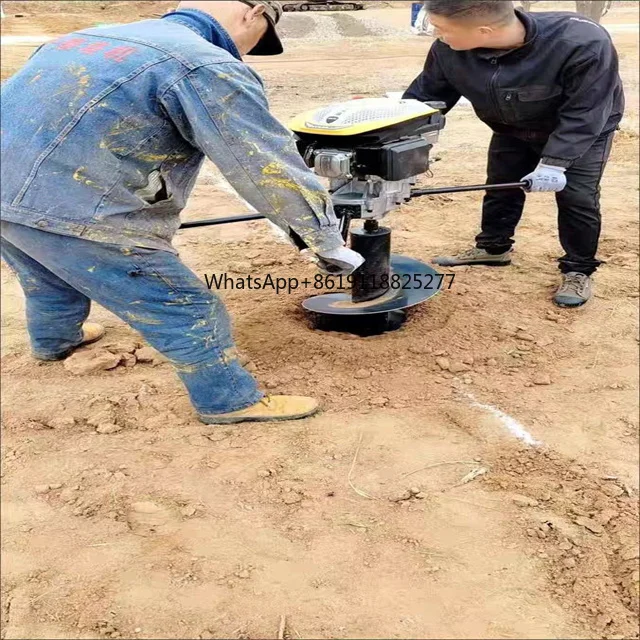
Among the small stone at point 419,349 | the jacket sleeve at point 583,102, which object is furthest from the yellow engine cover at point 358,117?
the small stone at point 419,349

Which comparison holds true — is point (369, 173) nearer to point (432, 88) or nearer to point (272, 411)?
point (272, 411)

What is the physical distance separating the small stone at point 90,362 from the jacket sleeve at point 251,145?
1.14 metres

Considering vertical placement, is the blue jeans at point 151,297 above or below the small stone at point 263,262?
above

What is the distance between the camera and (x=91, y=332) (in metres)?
3.18

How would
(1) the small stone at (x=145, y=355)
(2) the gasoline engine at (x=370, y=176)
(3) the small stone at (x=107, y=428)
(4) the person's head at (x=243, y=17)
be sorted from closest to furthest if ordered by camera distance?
(4) the person's head at (x=243, y=17)
(3) the small stone at (x=107, y=428)
(2) the gasoline engine at (x=370, y=176)
(1) the small stone at (x=145, y=355)

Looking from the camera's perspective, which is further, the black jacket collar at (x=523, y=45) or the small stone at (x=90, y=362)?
the black jacket collar at (x=523, y=45)

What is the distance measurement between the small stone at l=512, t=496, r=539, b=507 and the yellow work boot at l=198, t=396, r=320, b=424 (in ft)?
2.65

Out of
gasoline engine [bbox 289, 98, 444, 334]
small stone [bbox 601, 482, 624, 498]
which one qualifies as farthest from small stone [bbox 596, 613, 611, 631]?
gasoline engine [bbox 289, 98, 444, 334]

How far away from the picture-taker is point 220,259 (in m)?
4.15

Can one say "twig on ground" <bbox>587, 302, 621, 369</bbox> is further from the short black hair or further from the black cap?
the black cap

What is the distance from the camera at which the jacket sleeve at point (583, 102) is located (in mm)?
3021

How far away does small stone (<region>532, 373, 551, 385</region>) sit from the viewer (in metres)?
2.91

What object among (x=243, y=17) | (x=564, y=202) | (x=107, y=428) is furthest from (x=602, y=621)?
(x=564, y=202)

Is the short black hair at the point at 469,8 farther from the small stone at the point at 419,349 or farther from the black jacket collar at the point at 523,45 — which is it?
the small stone at the point at 419,349
